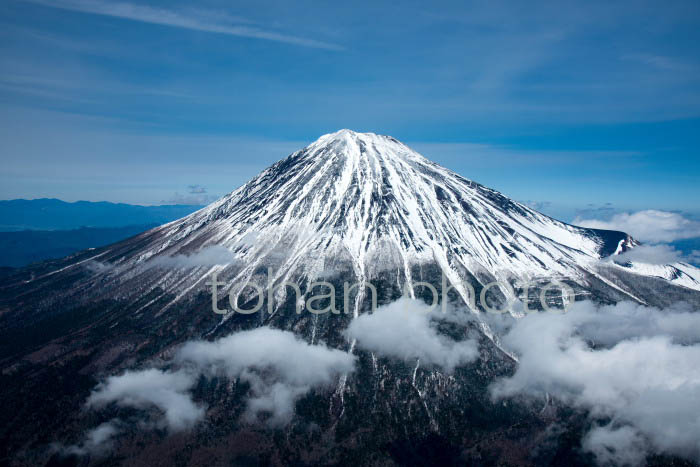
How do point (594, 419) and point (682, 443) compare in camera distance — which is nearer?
point (682, 443)

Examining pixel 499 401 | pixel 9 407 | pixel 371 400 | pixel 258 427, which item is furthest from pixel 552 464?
pixel 9 407

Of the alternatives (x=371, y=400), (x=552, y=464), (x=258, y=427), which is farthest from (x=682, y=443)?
(x=258, y=427)

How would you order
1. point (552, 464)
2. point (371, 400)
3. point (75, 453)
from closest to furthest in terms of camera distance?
point (75, 453) < point (552, 464) < point (371, 400)

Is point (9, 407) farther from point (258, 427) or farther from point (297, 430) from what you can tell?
point (297, 430)

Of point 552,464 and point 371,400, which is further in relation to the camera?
point 371,400

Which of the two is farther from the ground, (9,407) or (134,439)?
(9,407)

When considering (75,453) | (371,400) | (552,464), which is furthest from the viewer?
(371,400)

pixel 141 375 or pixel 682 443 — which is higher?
pixel 141 375

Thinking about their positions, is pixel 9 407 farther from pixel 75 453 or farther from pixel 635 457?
pixel 635 457
